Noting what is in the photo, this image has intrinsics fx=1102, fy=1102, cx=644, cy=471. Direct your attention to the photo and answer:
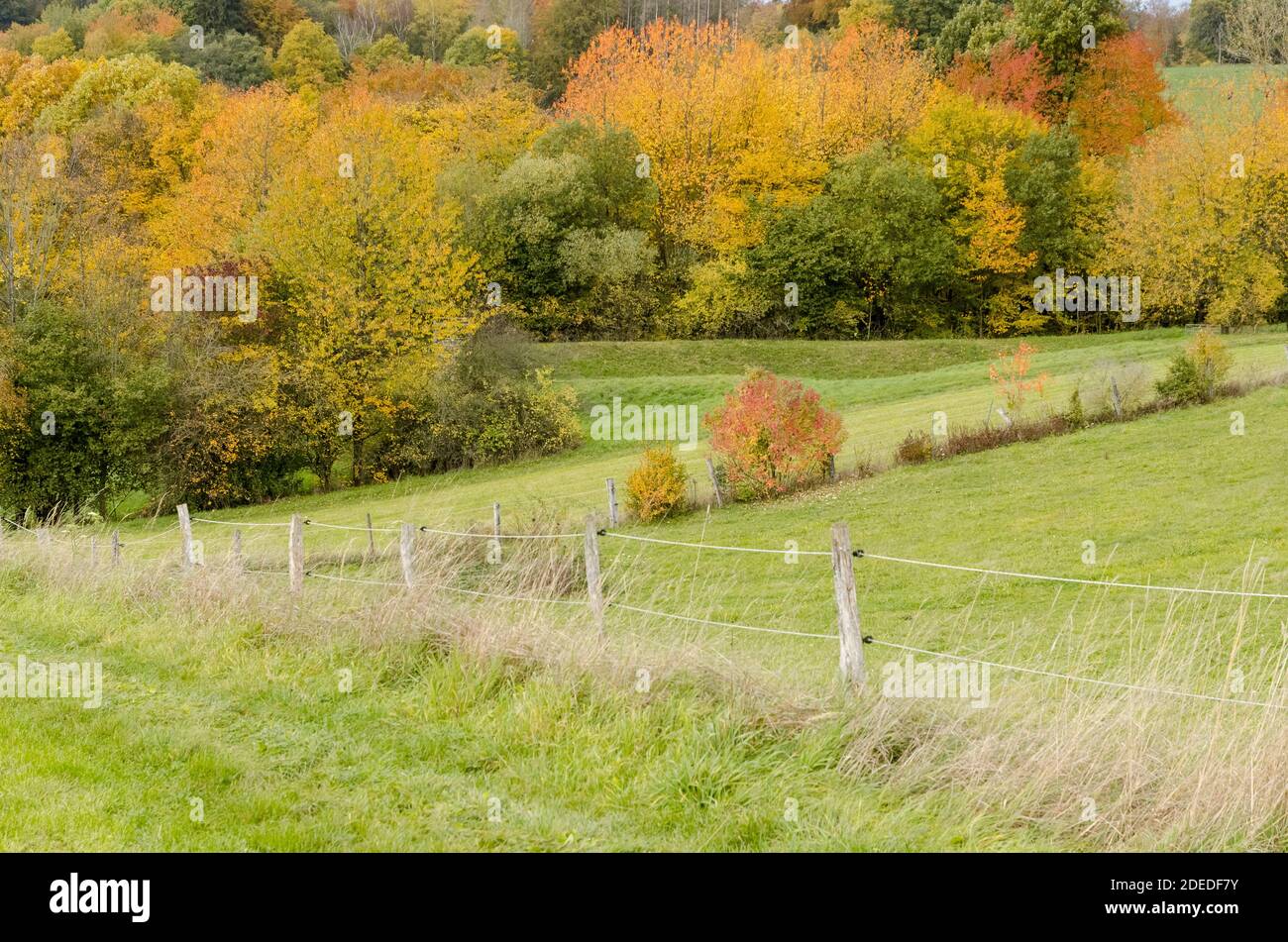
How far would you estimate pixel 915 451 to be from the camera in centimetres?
2691

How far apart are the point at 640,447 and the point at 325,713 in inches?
1165

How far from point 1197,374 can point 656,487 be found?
1478 centimetres

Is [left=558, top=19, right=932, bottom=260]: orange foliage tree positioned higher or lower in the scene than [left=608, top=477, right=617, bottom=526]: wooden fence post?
higher

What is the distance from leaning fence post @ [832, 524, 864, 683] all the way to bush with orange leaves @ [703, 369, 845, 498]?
17.7 m

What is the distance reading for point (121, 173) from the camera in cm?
5244

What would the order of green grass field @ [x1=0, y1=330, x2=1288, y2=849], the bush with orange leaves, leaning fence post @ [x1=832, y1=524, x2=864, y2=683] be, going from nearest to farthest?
green grass field @ [x1=0, y1=330, x2=1288, y2=849], leaning fence post @ [x1=832, y1=524, x2=864, y2=683], the bush with orange leaves

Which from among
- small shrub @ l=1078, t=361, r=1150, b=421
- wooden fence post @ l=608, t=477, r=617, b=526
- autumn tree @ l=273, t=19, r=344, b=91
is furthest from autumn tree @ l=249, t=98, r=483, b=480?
autumn tree @ l=273, t=19, r=344, b=91

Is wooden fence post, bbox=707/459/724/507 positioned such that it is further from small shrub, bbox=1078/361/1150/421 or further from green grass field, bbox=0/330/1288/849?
small shrub, bbox=1078/361/1150/421

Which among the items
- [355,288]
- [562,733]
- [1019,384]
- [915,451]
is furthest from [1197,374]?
[562,733]

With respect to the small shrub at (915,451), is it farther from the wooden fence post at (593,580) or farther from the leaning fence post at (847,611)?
the leaning fence post at (847,611)

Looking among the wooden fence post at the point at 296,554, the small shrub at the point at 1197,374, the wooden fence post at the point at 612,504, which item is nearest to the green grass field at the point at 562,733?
the wooden fence post at the point at 296,554

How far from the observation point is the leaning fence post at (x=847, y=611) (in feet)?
24.8

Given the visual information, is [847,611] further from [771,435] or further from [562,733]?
[771,435]

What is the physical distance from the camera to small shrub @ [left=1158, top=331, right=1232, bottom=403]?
28297 millimetres
